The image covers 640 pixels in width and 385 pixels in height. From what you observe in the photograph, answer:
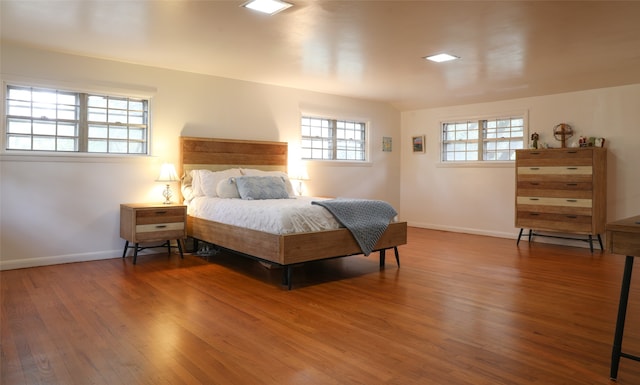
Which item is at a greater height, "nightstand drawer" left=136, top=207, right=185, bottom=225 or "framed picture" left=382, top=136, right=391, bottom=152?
"framed picture" left=382, top=136, right=391, bottom=152

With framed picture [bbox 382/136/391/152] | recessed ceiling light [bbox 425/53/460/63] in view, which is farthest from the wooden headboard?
recessed ceiling light [bbox 425/53/460/63]

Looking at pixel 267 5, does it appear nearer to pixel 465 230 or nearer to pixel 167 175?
pixel 167 175

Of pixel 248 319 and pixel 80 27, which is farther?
pixel 80 27

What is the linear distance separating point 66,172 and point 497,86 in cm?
563

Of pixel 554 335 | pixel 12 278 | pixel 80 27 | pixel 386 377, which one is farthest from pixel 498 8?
pixel 12 278

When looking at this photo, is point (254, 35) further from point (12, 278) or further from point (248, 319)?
point (12, 278)

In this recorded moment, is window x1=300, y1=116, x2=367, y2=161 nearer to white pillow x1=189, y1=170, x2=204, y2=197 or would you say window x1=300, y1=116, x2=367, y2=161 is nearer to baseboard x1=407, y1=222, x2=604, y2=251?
baseboard x1=407, y1=222, x2=604, y2=251

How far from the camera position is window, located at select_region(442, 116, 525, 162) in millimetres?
6890

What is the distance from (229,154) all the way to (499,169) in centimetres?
428

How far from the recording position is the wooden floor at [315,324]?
7.22ft

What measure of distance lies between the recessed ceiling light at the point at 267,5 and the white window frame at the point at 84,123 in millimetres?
2471

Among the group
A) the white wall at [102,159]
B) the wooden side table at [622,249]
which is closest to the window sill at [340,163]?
the white wall at [102,159]

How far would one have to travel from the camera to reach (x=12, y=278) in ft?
13.3

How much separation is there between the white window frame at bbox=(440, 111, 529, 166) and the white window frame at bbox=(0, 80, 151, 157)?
16.3 feet
